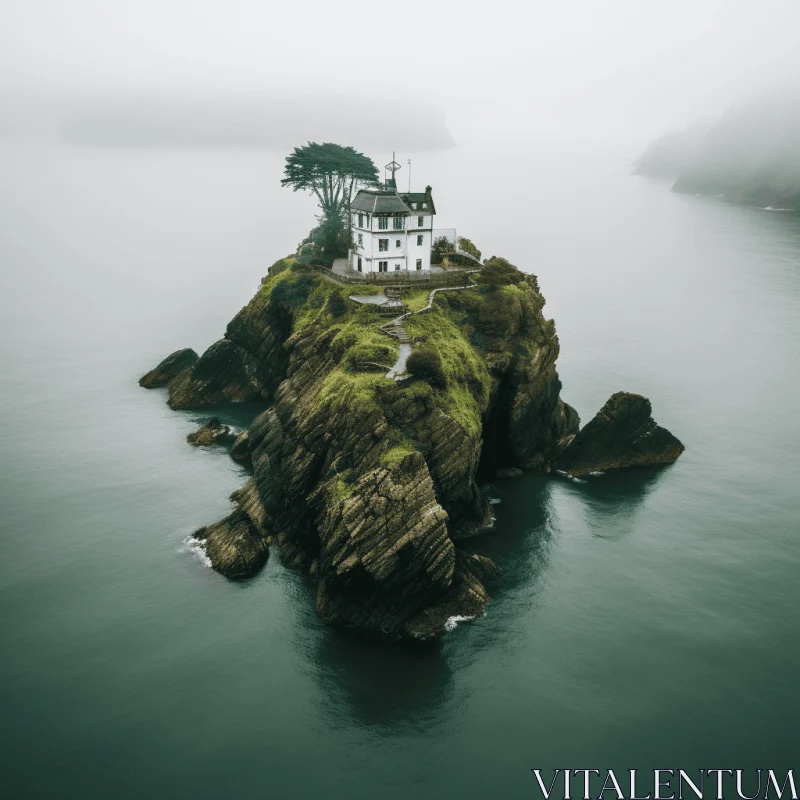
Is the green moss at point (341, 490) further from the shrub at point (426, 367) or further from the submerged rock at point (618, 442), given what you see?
the submerged rock at point (618, 442)

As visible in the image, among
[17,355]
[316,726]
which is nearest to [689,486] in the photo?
[316,726]

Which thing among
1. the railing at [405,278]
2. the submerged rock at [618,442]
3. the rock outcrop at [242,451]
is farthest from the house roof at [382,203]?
the submerged rock at [618,442]

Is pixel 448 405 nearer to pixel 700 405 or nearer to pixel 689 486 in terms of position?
pixel 689 486

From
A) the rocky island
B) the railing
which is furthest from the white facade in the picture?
the rocky island

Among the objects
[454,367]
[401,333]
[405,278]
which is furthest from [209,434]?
[454,367]

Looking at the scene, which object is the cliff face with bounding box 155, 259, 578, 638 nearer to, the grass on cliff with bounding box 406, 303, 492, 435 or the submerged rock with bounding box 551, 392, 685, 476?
the grass on cliff with bounding box 406, 303, 492, 435
